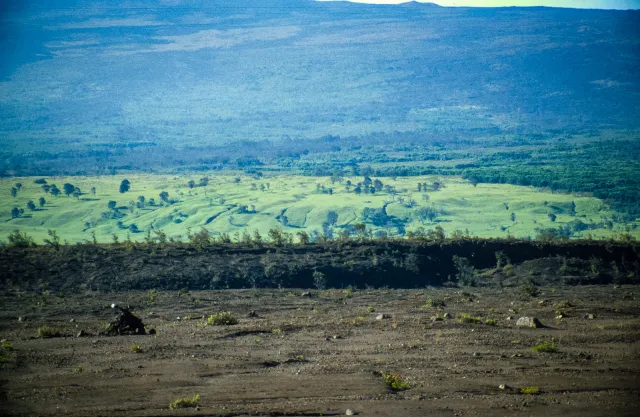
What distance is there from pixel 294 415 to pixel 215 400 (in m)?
1.37

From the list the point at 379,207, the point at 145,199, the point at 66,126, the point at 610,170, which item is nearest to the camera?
the point at 379,207

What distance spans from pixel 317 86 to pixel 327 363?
514ft

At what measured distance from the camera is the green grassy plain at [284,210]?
50.0 meters

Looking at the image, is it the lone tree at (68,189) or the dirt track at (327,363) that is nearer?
the dirt track at (327,363)

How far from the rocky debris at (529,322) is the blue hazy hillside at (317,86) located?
336 feet

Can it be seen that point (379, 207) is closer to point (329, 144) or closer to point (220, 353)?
point (220, 353)

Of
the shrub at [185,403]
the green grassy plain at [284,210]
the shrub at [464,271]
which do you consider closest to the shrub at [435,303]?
the shrub at [464,271]

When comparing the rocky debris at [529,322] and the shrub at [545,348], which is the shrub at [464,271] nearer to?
the rocky debris at [529,322]

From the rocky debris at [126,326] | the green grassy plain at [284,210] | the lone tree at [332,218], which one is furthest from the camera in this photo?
the lone tree at [332,218]

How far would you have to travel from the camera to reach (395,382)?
39.4ft

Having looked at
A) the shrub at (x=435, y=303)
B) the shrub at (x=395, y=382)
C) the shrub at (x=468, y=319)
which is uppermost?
the shrub at (x=395, y=382)

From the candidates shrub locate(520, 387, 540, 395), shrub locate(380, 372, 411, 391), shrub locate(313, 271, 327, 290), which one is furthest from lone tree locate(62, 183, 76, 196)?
shrub locate(520, 387, 540, 395)

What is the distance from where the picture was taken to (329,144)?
120 metres

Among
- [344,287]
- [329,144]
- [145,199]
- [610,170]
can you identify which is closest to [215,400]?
[344,287]
